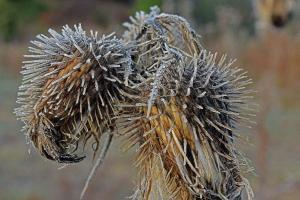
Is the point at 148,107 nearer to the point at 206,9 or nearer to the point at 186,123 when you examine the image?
the point at 186,123

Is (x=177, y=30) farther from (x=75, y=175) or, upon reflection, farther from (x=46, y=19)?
(x=46, y=19)

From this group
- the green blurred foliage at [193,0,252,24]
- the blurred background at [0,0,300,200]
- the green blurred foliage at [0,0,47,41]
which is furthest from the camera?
the green blurred foliage at [0,0,47,41]

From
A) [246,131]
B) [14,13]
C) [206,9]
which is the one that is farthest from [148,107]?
[14,13]

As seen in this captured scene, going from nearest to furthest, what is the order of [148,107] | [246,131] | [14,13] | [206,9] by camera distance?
[148,107], [246,131], [206,9], [14,13]

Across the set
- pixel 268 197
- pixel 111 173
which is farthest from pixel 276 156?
pixel 268 197

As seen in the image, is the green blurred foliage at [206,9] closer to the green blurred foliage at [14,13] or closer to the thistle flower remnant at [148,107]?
the green blurred foliage at [14,13]

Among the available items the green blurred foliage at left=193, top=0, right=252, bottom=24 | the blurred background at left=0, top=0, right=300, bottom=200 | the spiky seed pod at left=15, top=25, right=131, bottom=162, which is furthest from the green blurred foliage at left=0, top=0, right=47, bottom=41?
the spiky seed pod at left=15, top=25, right=131, bottom=162

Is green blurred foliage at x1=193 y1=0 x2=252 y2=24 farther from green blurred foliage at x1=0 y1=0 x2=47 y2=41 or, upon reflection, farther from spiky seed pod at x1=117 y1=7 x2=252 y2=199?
spiky seed pod at x1=117 y1=7 x2=252 y2=199
